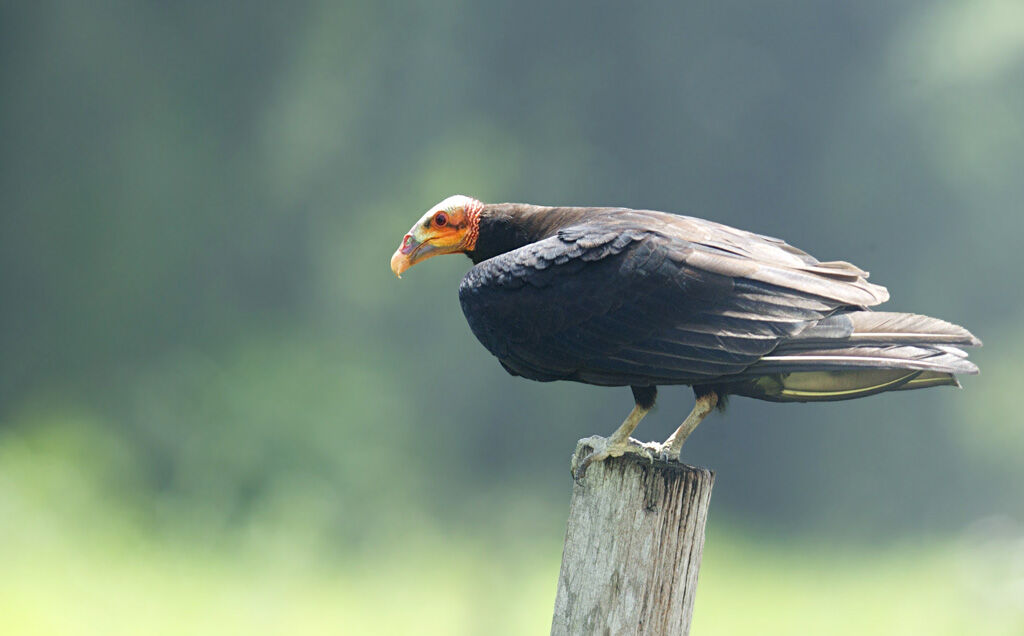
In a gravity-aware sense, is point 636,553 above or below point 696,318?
below

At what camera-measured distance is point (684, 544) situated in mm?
2199

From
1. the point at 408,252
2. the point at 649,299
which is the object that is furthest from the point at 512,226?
the point at 649,299

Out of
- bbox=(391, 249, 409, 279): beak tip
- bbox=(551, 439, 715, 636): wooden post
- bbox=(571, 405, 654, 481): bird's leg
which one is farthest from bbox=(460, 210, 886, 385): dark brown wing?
bbox=(391, 249, 409, 279): beak tip

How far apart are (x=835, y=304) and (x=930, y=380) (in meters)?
0.29

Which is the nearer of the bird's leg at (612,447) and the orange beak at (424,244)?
the bird's leg at (612,447)

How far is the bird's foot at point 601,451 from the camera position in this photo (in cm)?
237

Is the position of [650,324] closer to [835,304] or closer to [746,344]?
[746,344]

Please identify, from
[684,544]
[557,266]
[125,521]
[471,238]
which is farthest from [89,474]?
[684,544]

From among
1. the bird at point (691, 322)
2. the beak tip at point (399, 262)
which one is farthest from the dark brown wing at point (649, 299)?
the beak tip at point (399, 262)

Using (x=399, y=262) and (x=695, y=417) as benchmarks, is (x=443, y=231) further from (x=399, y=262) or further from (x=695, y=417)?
(x=695, y=417)

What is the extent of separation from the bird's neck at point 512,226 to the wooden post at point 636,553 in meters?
0.95

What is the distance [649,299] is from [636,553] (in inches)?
25.2

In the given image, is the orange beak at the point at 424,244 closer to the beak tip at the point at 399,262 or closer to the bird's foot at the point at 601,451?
the beak tip at the point at 399,262

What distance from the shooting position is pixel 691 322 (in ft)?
7.90
